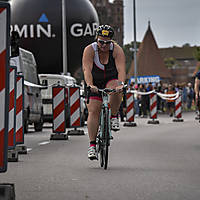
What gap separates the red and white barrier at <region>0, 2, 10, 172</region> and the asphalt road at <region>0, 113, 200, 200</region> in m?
0.96

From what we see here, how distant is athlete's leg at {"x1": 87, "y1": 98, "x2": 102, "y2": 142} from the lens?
347 inches

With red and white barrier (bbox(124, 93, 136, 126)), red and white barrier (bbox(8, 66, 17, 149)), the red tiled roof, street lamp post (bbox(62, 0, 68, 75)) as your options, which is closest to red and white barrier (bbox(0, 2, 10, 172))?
red and white barrier (bbox(8, 66, 17, 149))

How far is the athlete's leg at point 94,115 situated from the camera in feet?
28.9

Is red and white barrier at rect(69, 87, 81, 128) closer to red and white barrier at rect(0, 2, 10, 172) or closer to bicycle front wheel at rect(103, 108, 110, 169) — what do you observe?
bicycle front wheel at rect(103, 108, 110, 169)

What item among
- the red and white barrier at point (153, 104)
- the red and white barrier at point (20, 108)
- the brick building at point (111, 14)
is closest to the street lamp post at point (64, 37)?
the red and white barrier at point (153, 104)

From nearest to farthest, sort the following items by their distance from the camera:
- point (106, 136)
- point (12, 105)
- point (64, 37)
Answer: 1. point (106, 136)
2. point (12, 105)
3. point (64, 37)

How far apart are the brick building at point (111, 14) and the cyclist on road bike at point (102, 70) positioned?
11811 cm

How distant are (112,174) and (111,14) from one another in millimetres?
144268

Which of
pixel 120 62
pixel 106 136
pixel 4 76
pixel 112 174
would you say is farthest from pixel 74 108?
pixel 4 76

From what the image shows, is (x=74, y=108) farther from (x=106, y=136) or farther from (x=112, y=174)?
(x=112, y=174)

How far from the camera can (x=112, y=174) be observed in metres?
7.89

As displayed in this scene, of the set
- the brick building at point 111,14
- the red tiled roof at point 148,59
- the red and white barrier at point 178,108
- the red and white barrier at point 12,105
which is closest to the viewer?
the red and white barrier at point 12,105

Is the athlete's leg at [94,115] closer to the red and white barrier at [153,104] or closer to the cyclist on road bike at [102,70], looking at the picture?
the cyclist on road bike at [102,70]

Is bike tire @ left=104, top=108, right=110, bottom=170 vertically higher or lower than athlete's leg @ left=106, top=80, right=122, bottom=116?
lower
